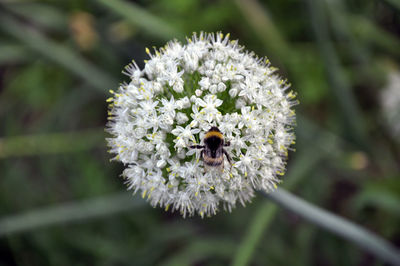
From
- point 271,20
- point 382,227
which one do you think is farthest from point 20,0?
point 382,227

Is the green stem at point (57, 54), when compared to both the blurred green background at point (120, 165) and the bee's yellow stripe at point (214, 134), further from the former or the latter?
the bee's yellow stripe at point (214, 134)

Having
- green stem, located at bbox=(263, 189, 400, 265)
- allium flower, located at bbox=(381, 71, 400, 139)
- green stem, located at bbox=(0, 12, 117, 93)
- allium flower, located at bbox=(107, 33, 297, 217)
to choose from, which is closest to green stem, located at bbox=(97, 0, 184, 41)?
green stem, located at bbox=(0, 12, 117, 93)

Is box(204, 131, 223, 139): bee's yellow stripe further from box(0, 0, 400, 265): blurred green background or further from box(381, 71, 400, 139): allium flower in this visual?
box(381, 71, 400, 139): allium flower

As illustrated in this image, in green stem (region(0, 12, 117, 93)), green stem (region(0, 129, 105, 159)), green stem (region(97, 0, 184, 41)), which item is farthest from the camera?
green stem (region(0, 129, 105, 159))

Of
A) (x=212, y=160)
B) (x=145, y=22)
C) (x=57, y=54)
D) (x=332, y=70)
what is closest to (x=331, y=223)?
(x=212, y=160)

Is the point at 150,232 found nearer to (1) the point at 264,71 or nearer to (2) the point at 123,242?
(2) the point at 123,242

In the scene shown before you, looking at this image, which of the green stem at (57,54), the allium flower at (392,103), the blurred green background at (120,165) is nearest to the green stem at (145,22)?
the blurred green background at (120,165)

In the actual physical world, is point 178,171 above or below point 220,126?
below

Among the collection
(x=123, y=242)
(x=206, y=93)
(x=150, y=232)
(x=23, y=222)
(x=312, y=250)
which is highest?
(x=312, y=250)
